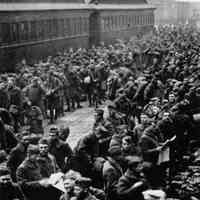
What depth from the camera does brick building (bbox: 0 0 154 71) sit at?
2227cm

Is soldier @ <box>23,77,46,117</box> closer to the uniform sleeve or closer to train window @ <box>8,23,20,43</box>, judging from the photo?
the uniform sleeve

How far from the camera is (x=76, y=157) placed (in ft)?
24.0

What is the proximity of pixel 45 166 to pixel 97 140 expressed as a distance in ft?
4.65

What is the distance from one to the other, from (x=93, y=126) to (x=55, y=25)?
20657 millimetres

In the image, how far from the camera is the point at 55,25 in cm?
2884

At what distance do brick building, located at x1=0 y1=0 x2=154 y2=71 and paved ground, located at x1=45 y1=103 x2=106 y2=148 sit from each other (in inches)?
238

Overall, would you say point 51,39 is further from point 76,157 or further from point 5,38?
point 76,157

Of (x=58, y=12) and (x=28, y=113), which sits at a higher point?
(x=58, y=12)

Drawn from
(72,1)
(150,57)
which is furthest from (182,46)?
(72,1)

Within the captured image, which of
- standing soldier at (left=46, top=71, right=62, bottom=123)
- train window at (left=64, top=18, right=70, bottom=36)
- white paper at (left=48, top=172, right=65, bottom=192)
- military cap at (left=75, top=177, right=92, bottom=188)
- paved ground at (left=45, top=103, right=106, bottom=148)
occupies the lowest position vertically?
paved ground at (left=45, top=103, right=106, bottom=148)

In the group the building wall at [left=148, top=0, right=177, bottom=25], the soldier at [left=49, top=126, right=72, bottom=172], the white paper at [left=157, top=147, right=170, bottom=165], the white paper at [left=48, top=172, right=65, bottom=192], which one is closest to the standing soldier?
the soldier at [left=49, top=126, right=72, bottom=172]

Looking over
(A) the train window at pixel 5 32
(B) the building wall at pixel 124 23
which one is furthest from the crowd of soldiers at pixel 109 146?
(B) the building wall at pixel 124 23

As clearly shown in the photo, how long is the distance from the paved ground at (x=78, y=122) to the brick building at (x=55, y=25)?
238 inches

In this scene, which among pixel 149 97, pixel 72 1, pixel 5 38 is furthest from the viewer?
pixel 72 1
